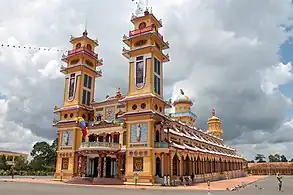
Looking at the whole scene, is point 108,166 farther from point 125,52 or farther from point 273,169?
point 273,169

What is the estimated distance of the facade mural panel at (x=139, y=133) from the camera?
3431 centimetres

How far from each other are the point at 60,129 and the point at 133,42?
1709 cm

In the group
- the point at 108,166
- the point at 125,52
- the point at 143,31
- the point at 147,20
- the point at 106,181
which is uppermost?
the point at 147,20

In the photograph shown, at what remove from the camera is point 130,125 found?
35.8 meters

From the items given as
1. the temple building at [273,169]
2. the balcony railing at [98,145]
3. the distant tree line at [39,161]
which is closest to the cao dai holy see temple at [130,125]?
the balcony railing at [98,145]

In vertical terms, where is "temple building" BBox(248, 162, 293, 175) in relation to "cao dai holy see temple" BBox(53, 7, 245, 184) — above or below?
below

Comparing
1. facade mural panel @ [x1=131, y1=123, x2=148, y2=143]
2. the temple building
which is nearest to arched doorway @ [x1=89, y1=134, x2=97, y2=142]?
facade mural panel @ [x1=131, y1=123, x2=148, y2=143]

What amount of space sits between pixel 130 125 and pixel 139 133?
1.75 m

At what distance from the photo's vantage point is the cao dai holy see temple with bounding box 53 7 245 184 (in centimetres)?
3431

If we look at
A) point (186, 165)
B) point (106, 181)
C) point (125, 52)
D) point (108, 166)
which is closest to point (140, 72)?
point (125, 52)

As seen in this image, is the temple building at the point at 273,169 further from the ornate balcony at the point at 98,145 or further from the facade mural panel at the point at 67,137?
the ornate balcony at the point at 98,145

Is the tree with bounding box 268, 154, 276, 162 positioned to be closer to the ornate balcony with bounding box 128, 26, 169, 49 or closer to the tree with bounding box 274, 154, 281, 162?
the tree with bounding box 274, 154, 281, 162

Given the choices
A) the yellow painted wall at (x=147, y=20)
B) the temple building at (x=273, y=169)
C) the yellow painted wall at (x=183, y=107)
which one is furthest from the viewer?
the temple building at (x=273, y=169)

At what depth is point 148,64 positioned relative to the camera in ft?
121
